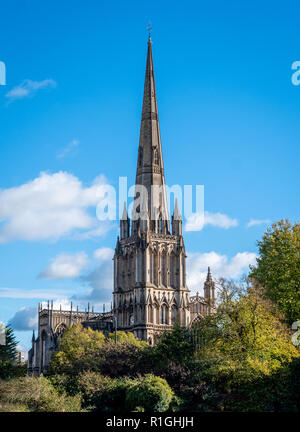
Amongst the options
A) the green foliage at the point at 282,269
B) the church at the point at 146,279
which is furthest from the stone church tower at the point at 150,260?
the green foliage at the point at 282,269

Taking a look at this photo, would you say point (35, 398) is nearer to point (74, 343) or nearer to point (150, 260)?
point (74, 343)

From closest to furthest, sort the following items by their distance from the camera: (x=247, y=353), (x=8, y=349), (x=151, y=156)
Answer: (x=247, y=353) < (x=8, y=349) < (x=151, y=156)

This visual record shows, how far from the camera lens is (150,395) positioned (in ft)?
140

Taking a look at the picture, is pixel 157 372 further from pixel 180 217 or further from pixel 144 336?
pixel 180 217

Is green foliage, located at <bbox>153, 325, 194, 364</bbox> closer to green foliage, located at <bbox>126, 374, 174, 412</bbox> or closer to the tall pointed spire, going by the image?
green foliage, located at <bbox>126, 374, 174, 412</bbox>

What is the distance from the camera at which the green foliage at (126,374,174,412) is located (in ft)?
139

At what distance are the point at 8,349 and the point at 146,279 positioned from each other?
26.1 m

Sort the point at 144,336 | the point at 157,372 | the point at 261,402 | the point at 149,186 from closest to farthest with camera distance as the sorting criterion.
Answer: the point at 261,402, the point at 157,372, the point at 144,336, the point at 149,186

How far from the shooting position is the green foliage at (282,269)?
5466 cm

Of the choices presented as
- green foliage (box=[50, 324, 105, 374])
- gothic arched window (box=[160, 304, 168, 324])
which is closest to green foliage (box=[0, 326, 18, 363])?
green foliage (box=[50, 324, 105, 374])

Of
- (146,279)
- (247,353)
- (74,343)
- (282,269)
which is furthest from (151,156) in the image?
(247,353)
